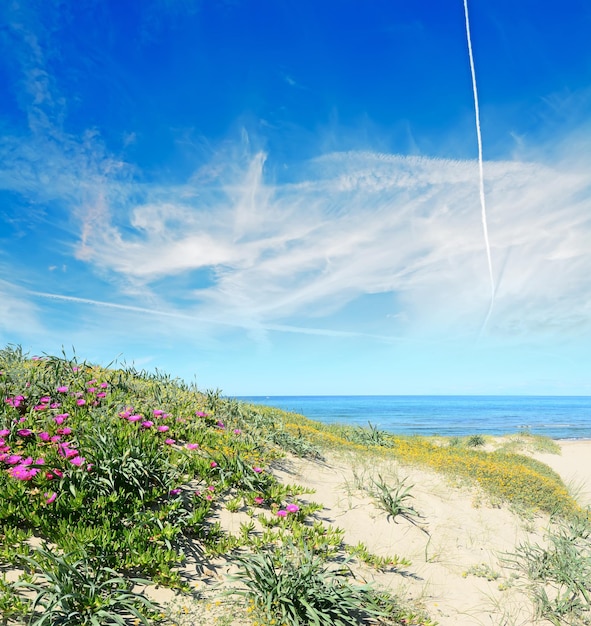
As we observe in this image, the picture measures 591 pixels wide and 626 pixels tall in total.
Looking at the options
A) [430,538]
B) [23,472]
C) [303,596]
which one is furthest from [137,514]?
[430,538]

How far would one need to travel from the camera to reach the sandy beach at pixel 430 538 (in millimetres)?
4730

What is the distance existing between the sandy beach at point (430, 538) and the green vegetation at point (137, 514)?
25cm

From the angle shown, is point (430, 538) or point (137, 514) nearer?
point (137, 514)

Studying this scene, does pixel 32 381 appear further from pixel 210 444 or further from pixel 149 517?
pixel 149 517

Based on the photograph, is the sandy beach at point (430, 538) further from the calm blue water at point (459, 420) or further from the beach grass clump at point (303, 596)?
the calm blue water at point (459, 420)

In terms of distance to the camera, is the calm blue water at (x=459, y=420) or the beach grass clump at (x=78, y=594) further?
the calm blue water at (x=459, y=420)

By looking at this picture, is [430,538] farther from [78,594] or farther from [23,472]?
[23,472]

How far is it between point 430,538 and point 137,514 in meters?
4.75

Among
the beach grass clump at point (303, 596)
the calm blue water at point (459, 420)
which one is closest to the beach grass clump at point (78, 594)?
the beach grass clump at point (303, 596)

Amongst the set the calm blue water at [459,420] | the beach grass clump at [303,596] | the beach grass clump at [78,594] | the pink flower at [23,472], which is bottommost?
the calm blue water at [459,420]

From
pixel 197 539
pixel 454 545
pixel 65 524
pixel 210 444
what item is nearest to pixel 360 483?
pixel 454 545

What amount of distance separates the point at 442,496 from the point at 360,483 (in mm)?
2204

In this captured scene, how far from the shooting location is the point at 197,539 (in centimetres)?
498

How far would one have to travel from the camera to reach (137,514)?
4559 millimetres
